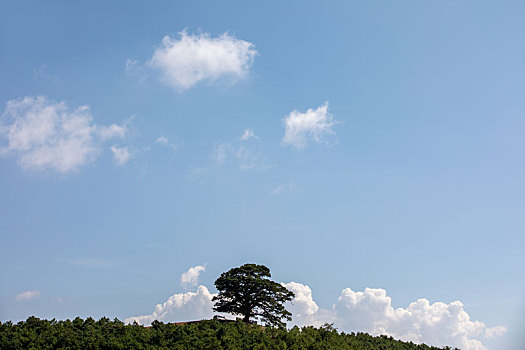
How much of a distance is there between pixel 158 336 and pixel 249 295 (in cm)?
1643

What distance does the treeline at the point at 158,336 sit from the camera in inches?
1296

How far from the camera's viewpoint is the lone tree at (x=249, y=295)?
48.9 m

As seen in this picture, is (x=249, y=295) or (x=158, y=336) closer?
(x=158, y=336)

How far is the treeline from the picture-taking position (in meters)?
32.9

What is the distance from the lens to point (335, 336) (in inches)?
1517

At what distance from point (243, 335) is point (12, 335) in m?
18.7

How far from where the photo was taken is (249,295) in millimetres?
49031

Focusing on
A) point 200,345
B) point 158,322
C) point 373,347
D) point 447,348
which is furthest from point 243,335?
point 447,348

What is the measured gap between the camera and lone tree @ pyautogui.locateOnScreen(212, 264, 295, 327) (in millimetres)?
48938

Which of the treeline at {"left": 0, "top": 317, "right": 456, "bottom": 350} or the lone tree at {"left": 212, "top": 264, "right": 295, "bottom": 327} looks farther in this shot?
the lone tree at {"left": 212, "top": 264, "right": 295, "bottom": 327}

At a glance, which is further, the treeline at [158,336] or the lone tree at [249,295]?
the lone tree at [249,295]

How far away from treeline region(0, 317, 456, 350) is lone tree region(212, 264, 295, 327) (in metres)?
10.3

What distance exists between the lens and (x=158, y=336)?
112 ft

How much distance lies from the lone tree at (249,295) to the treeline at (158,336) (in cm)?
1029
